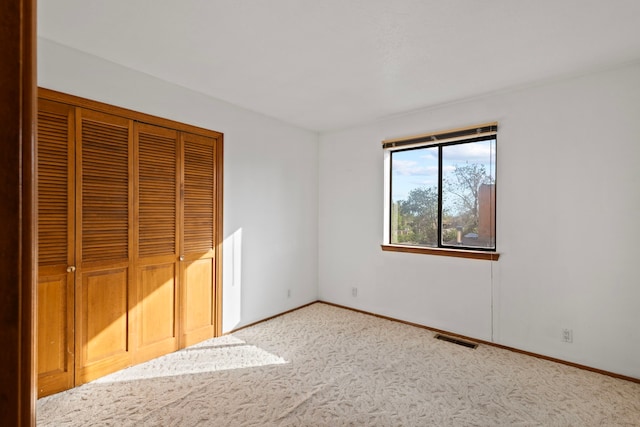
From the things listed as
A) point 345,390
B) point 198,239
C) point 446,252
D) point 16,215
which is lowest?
point 345,390

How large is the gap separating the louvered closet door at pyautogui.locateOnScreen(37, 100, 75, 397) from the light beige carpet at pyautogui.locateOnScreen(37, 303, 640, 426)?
0.78 ft

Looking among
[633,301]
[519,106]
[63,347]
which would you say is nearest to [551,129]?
[519,106]

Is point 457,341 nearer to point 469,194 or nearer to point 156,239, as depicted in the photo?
point 469,194

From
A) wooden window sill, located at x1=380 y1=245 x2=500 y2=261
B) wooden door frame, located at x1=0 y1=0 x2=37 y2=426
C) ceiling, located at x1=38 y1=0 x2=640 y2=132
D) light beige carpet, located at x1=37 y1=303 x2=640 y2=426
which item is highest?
ceiling, located at x1=38 y1=0 x2=640 y2=132

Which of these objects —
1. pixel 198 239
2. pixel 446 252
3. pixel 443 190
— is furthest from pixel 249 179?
pixel 446 252

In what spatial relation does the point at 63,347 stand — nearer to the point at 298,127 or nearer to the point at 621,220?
the point at 298,127

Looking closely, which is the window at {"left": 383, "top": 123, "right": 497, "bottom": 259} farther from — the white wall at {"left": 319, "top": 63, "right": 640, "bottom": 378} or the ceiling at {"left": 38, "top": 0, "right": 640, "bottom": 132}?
the ceiling at {"left": 38, "top": 0, "right": 640, "bottom": 132}

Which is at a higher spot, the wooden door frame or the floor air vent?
the wooden door frame

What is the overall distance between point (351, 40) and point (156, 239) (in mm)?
2478

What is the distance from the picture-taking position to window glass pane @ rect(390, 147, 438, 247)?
3.89 metres

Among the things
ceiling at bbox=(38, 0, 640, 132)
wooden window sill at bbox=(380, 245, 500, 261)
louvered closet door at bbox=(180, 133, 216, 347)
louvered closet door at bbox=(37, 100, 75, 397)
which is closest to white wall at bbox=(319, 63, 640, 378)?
wooden window sill at bbox=(380, 245, 500, 261)

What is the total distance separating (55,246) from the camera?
238 cm

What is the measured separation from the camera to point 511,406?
2.27 meters

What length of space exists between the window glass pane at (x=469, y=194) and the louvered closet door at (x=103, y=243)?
11.1ft
